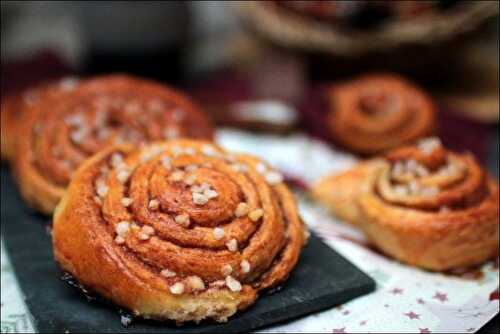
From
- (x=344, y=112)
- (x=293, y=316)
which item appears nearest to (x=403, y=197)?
(x=293, y=316)

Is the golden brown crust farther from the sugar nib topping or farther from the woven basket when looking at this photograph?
the sugar nib topping

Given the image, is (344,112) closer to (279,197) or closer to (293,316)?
(279,197)

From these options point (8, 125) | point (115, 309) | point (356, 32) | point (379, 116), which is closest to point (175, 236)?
point (115, 309)

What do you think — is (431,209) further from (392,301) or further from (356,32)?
(356,32)

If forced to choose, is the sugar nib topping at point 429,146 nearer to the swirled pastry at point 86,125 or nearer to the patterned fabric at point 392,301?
the patterned fabric at point 392,301

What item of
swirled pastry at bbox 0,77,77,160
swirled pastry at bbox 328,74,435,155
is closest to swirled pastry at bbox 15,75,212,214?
swirled pastry at bbox 0,77,77,160

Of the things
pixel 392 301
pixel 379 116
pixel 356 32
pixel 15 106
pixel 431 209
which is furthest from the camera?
pixel 356 32
